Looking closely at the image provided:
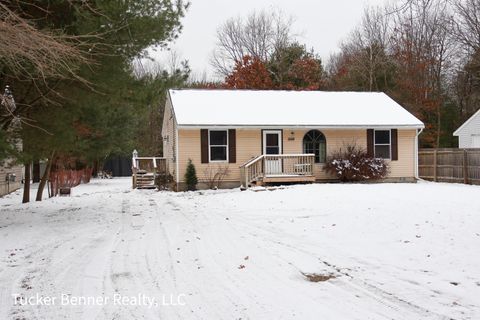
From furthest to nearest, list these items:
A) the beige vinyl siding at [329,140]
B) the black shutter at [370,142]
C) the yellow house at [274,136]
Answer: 1. the black shutter at [370,142]
2. the beige vinyl siding at [329,140]
3. the yellow house at [274,136]

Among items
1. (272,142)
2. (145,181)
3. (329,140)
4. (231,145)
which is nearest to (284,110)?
(272,142)

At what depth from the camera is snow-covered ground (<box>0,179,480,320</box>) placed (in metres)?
4.81

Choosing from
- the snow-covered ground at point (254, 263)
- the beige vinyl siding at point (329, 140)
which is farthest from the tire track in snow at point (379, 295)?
the beige vinyl siding at point (329, 140)

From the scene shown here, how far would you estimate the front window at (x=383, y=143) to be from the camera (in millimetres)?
21844

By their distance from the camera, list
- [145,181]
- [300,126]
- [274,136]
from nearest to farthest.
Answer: [300,126], [274,136], [145,181]

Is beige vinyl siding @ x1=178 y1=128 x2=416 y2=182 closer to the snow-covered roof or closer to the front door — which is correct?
the front door

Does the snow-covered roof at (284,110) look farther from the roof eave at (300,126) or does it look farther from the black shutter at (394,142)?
the black shutter at (394,142)

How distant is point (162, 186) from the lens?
2270cm

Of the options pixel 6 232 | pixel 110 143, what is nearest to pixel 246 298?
pixel 6 232

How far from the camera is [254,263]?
265 inches

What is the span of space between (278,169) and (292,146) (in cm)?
171

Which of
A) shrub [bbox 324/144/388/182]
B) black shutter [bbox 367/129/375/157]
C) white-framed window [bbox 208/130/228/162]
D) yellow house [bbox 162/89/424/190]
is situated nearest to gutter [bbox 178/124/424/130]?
yellow house [bbox 162/89/424/190]

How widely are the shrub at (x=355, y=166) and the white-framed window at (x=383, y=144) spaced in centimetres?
90

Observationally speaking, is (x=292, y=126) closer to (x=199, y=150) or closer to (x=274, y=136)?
(x=274, y=136)
